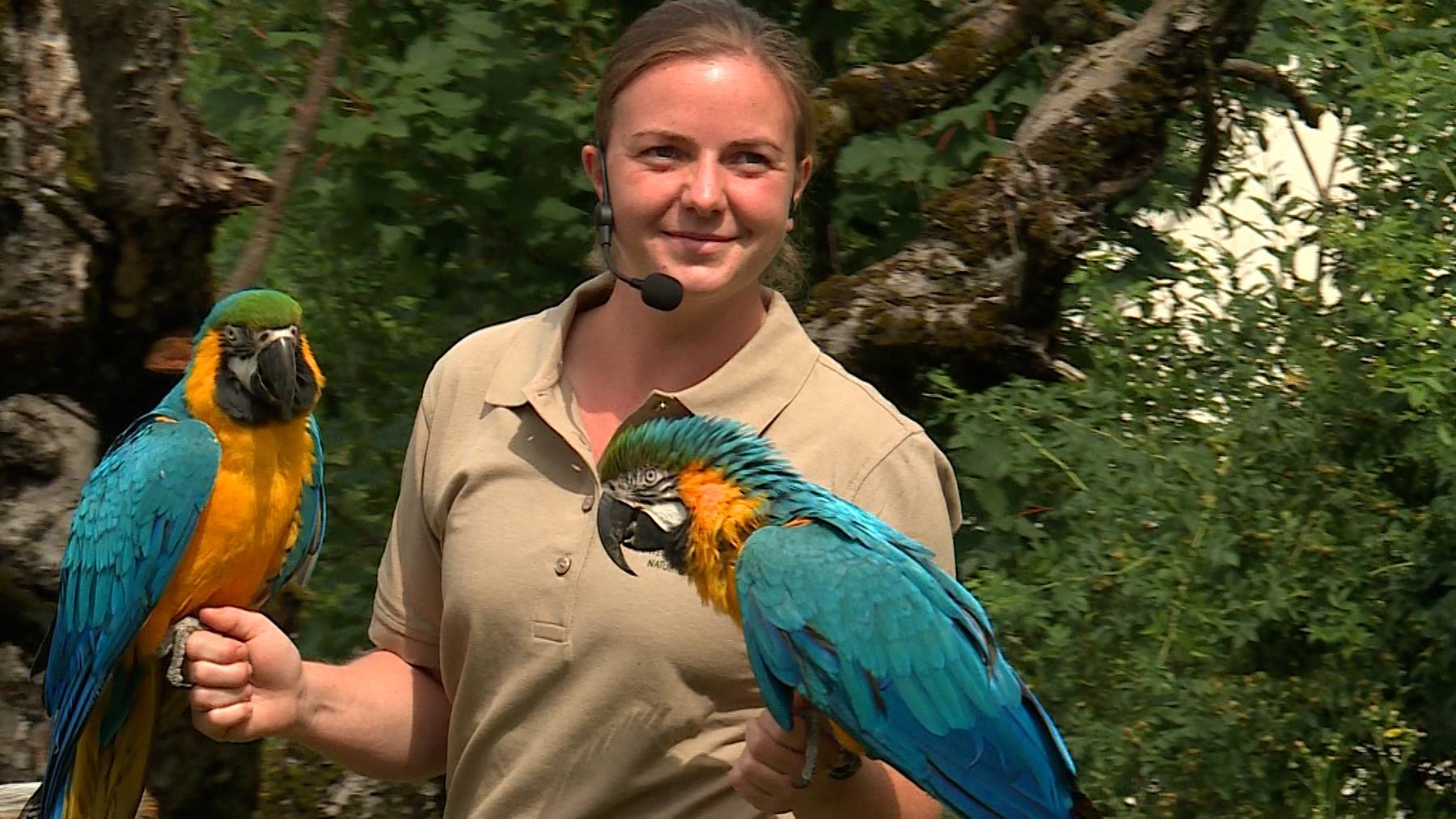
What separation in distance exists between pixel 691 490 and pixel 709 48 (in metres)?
0.64

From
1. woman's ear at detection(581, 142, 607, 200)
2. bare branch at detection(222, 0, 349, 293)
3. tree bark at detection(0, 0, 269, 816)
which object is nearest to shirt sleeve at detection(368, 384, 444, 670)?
woman's ear at detection(581, 142, 607, 200)

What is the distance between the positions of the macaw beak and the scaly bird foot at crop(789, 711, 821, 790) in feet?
3.26

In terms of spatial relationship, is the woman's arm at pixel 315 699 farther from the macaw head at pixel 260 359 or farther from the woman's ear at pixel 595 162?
the woman's ear at pixel 595 162

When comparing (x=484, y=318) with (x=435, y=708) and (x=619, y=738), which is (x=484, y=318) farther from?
(x=619, y=738)

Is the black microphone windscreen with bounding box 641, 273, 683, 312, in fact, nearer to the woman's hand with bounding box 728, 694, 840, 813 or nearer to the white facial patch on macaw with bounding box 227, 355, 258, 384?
the woman's hand with bounding box 728, 694, 840, 813

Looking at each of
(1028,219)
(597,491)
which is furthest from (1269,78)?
(597,491)

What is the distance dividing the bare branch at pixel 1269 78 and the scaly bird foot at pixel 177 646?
336cm

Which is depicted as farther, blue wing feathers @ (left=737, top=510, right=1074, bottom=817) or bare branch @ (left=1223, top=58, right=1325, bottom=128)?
bare branch @ (left=1223, top=58, right=1325, bottom=128)

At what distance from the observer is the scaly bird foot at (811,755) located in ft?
6.84

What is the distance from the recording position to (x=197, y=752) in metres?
4.12

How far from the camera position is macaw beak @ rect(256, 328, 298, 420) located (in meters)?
2.62

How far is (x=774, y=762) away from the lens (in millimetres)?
2096

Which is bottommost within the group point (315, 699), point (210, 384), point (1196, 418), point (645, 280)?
point (1196, 418)

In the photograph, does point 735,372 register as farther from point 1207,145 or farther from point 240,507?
point 1207,145
